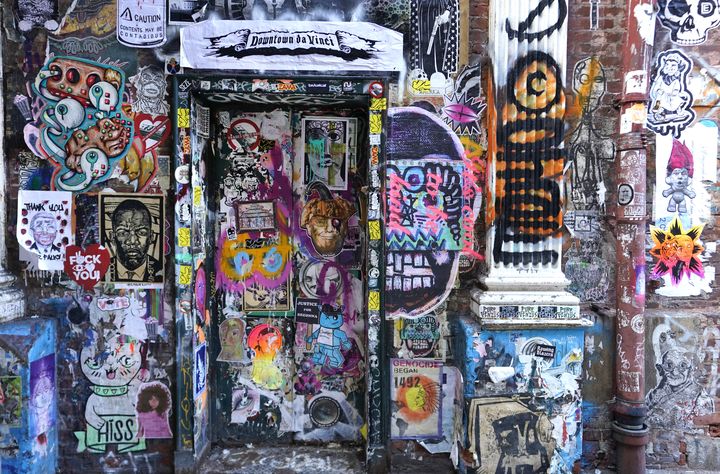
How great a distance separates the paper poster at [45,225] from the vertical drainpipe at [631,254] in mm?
4283

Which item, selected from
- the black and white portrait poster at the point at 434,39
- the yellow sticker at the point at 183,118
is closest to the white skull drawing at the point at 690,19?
the black and white portrait poster at the point at 434,39

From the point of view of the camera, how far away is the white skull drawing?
3865 millimetres

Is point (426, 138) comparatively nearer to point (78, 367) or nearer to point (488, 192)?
point (488, 192)

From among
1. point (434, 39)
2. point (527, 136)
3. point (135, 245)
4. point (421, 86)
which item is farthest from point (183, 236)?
point (527, 136)

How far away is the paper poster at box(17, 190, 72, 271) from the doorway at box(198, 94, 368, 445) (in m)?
1.09

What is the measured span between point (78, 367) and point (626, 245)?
14.4ft

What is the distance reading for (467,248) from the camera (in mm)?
3865

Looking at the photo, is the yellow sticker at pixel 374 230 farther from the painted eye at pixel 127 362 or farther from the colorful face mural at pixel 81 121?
the painted eye at pixel 127 362

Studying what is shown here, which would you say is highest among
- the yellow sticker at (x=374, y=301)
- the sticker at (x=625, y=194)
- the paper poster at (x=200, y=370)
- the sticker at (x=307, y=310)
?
the sticker at (x=625, y=194)

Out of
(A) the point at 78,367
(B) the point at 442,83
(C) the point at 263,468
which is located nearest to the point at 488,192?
(B) the point at 442,83

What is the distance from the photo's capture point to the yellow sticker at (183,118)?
12.4ft

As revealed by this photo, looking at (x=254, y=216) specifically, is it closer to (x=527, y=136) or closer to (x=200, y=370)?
(x=200, y=370)

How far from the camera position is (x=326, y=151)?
425 centimetres

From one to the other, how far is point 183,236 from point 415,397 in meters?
Answer: 2.20
